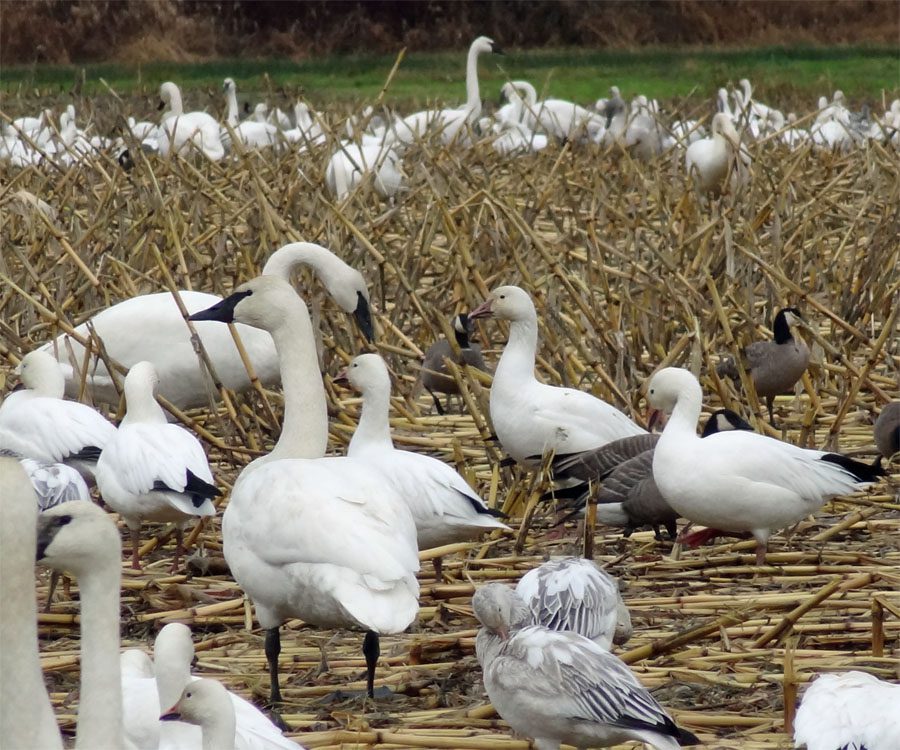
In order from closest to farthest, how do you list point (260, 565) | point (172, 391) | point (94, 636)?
point (94, 636)
point (260, 565)
point (172, 391)

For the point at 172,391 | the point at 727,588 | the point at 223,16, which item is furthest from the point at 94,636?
the point at 223,16

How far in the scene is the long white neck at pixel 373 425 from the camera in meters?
5.52

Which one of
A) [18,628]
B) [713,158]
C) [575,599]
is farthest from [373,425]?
[713,158]

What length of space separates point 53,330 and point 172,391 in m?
0.63

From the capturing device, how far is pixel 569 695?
3.70 meters

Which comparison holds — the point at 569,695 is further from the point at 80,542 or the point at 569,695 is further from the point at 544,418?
the point at 544,418

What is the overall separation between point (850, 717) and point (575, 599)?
44.6 inches

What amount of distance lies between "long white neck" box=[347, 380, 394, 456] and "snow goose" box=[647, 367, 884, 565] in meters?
0.91

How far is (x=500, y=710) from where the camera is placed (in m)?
3.87

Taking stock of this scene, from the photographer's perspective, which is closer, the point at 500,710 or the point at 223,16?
the point at 500,710

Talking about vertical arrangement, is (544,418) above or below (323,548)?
below

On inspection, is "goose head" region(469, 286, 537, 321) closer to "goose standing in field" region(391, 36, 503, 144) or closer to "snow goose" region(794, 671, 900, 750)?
"snow goose" region(794, 671, 900, 750)

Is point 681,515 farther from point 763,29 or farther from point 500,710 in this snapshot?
point 763,29

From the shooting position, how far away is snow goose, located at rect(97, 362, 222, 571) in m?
5.27
